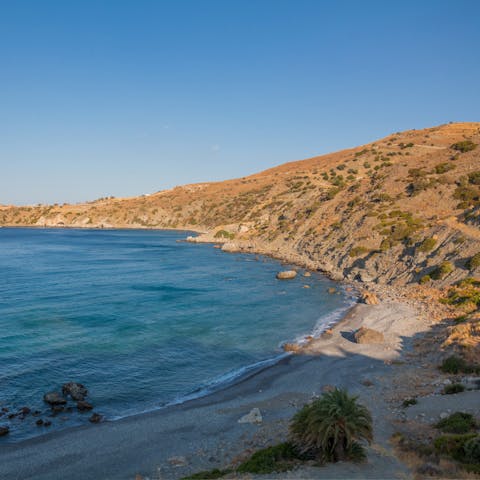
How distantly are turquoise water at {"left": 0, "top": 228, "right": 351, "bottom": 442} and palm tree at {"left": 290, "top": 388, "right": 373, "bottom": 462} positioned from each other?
11155mm

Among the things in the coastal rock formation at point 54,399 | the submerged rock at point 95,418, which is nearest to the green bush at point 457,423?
the submerged rock at point 95,418

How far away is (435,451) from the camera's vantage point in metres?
14.3

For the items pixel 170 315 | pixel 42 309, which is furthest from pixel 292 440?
pixel 42 309

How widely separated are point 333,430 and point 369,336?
1892cm

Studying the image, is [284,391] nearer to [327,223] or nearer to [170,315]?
[170,315]

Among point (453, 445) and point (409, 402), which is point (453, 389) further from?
point (453, 445)

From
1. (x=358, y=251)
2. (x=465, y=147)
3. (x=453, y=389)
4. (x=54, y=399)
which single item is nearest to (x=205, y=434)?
(x=54, y=399)

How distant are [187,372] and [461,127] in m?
151

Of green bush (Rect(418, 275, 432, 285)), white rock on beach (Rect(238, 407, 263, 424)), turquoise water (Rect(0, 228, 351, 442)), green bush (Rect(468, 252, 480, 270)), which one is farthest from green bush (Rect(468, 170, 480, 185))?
white rock on beach (Rect(238, 407, 263, 424))

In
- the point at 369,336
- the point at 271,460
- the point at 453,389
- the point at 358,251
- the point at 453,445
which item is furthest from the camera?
the point at 358,251

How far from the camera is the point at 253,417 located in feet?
65.4

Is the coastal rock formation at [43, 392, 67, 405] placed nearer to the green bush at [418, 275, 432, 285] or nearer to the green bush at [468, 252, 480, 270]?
the green bush at [418, 275, 432, 285]

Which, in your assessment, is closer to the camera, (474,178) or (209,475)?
(209,475)

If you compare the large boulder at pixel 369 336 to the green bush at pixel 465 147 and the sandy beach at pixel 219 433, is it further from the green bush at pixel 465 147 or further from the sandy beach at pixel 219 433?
the green bush at pixel 465 147
